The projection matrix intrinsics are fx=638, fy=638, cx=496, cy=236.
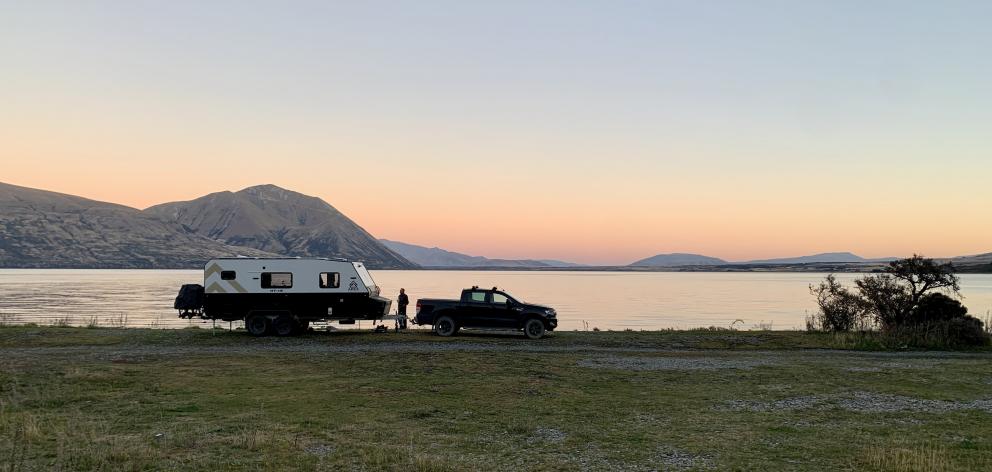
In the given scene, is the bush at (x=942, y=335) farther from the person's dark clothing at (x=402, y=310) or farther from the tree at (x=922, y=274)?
the person's dark clothing at (x=402, y=310)

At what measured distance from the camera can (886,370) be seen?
19.6 m

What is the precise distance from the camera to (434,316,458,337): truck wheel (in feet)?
93.9

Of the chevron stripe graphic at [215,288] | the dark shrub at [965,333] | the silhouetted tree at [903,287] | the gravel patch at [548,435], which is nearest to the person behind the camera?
the gravel patch at [548,435]

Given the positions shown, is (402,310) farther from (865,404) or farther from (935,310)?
(935,310)

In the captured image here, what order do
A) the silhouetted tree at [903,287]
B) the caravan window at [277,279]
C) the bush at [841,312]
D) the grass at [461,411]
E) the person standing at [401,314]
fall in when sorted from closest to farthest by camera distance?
the grass at [461,411], the caravan window at [277,279], the silhouetted tree at [903,287], the person standing at [401,314], the bush at [841,312]

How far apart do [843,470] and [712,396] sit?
19.7ft

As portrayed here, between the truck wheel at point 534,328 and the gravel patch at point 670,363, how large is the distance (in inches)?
251

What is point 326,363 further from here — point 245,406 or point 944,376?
point 944,376

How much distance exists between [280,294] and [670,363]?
55.9 feet

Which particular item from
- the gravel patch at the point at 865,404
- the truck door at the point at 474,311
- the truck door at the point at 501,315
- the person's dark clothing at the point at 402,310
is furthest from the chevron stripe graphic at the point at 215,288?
the gravel patch at the point at 865,404

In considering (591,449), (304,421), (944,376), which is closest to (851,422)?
(591,449)

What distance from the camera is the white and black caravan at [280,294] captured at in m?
27.8

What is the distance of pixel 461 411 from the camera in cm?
1355

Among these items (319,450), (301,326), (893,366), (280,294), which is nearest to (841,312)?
(893,366)
